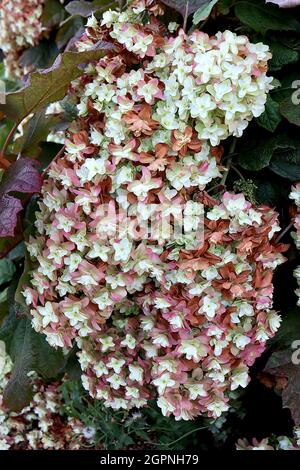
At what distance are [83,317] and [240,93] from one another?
46cm

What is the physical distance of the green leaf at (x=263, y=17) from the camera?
112 cm

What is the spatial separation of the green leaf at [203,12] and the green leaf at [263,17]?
87mm

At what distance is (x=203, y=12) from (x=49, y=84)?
30 cm

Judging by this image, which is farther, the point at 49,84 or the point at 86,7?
the point at 86,7

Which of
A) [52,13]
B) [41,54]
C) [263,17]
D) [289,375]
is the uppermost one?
[263,17]

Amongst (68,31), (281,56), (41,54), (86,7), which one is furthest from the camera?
(41,54)

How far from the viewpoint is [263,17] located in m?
1.14

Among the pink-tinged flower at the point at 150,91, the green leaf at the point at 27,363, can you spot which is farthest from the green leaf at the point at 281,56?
the green leaf at the point at 27,363

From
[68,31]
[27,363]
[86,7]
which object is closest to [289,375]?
[27,363]

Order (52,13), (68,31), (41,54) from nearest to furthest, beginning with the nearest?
(68,31)
(52,13)
(41,54)

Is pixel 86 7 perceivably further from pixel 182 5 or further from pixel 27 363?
pixel 27 363

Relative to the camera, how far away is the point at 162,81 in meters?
1.02

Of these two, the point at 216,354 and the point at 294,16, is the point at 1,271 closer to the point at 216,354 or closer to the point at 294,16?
the point at 216,354
